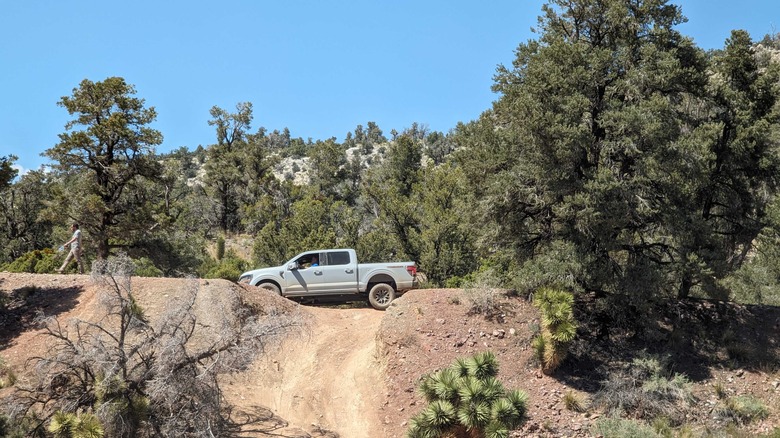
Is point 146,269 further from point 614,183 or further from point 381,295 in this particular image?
point 614,183

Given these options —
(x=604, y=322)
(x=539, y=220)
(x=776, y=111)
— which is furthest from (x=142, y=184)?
(x=776, y=111)

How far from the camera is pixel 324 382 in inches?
595

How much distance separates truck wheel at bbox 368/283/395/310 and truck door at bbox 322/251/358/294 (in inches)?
22.5

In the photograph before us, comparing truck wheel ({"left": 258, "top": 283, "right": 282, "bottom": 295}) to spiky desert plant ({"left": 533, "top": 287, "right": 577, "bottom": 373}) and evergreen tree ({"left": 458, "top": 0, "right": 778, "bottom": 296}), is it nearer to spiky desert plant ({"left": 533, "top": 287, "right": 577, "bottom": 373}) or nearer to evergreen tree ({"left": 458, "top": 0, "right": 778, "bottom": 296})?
evergreen tree ({"left": 458, "top": 0, "right": 778, "bottom": 296})

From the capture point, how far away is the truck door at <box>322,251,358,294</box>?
63.8 ft

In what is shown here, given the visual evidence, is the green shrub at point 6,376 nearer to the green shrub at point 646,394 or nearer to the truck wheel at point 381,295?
the truck wheel at point 381,295

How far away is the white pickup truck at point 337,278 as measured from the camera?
63.8ft

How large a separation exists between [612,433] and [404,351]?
496cm

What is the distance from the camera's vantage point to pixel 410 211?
26828 mm

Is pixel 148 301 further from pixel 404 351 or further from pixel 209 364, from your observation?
pixel 404 351

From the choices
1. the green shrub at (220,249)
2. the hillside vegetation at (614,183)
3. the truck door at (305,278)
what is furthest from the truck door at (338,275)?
the green shrub at (220,249)

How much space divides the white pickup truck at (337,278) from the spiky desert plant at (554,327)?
6.42 m

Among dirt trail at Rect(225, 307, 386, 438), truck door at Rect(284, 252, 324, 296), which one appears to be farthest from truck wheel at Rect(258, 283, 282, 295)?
dirt trail at Rect(225, 307, 386, 438)

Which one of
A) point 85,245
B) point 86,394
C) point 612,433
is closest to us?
point 86,394
